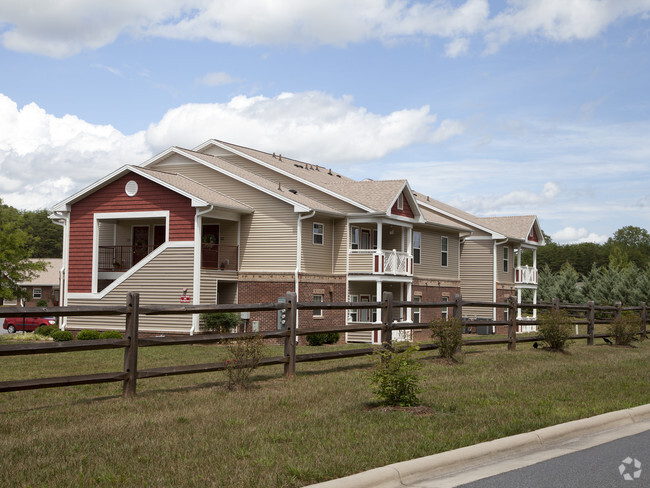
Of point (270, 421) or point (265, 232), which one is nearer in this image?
point (270, 421)

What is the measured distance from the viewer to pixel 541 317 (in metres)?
19.2

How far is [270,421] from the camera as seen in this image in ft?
30.6

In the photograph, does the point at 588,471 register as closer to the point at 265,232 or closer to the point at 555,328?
A: the point at 555,328

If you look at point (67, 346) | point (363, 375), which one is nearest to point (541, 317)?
point (363, 375)

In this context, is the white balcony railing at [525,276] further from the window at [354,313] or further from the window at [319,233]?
the window at [319,233]

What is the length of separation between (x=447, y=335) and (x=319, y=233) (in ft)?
53.8

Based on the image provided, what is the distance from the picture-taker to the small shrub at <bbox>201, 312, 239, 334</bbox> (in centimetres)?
2823

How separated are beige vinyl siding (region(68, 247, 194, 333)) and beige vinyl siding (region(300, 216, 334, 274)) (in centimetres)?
495

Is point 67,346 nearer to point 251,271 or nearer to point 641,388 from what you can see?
point 641,388

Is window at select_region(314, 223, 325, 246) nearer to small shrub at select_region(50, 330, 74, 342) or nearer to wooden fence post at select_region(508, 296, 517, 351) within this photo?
small shrub at select_region(50, 330, 74, 342)

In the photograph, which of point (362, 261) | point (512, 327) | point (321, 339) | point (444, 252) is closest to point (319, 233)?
point (362, 261)

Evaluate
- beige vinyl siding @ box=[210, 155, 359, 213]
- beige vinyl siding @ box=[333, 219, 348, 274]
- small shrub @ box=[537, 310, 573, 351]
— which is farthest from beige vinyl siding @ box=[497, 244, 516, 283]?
small shrub @ box=[537, 310, 573, 351]

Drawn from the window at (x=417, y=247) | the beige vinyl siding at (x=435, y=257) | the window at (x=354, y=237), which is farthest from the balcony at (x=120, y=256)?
the beige vinyl siding at (x=435, y=257)

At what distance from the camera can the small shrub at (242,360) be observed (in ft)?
39.7
